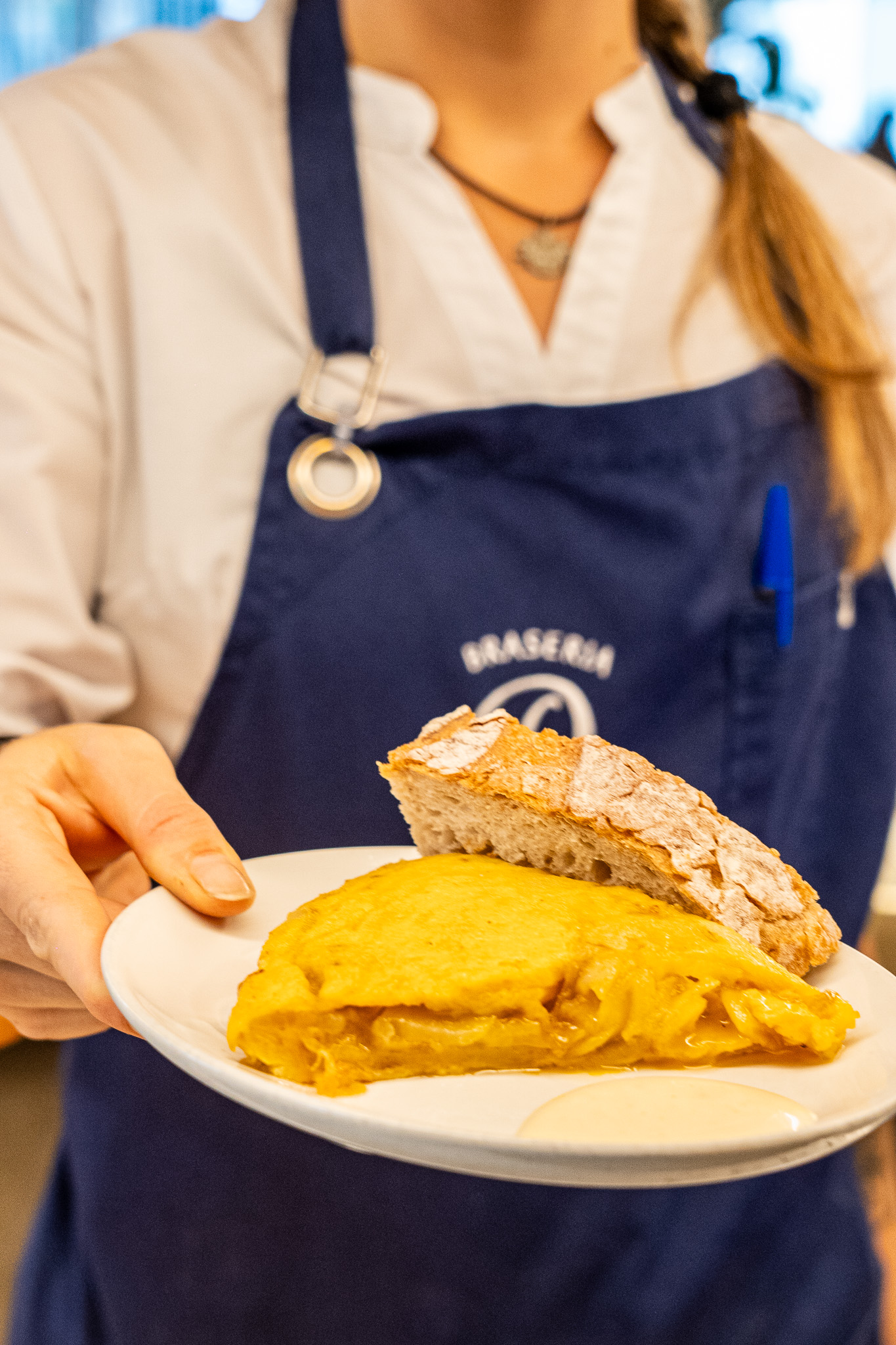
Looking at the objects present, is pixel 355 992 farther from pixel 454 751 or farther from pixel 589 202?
pixel 589 202

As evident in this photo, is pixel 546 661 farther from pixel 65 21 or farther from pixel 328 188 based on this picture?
pixel 65 21

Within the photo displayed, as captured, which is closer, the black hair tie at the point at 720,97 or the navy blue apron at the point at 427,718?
the navy blue apron at the point at 427,718

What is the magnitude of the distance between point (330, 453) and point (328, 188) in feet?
0.60

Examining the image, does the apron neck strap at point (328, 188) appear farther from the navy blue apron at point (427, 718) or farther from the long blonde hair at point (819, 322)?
the long blonde hair at point (819, 322)

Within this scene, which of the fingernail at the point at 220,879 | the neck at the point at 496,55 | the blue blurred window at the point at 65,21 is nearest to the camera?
the fingernail at the point at 220,879

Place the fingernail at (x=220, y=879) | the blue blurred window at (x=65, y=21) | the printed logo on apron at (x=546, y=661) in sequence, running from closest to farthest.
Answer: the fingernail at (x=220, y=879), the printed logo on apron at (x=546, y=661), the blue blurred window at (x=65, y=21)

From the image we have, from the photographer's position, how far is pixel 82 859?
0.47 metres

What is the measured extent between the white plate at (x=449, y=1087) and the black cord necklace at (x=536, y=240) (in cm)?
47

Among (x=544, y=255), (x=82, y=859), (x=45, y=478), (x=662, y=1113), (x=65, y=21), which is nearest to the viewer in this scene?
(x=662, y=1113)

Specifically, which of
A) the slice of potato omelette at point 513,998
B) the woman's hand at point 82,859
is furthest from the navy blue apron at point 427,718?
the slice of potato omelette at point 513,998

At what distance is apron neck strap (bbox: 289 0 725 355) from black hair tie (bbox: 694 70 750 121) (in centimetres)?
29

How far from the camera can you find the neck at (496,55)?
2.26ft

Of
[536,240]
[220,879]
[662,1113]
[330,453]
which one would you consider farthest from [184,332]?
[662,1113]

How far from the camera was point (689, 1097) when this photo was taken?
295mm
